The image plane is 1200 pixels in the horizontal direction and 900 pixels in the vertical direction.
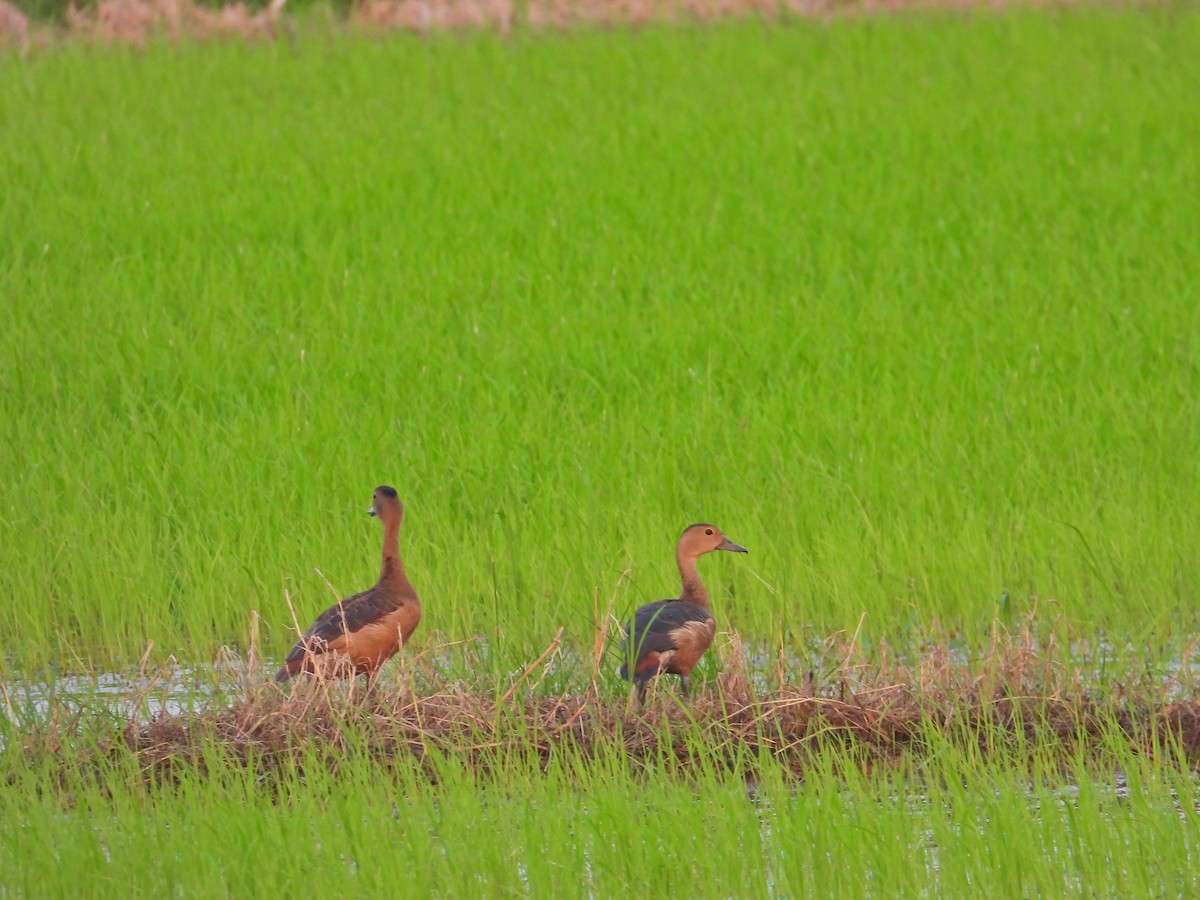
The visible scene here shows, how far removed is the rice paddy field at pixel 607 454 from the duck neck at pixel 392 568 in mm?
338

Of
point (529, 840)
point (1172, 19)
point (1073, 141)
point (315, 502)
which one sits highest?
point (1172, 19)

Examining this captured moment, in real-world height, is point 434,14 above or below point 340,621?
above

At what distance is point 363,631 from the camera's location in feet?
19.8

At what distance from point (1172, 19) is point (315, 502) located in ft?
43.1

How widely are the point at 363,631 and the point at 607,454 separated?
2896 millimetres

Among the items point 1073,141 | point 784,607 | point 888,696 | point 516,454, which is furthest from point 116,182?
point 888,696

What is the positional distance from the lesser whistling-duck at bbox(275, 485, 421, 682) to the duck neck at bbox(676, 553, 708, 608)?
0.92m

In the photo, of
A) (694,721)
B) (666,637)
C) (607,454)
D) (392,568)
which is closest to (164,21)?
(607,454)

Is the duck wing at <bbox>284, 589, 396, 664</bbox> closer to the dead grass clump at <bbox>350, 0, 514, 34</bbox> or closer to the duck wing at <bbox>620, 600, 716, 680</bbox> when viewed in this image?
the duck wing at <bbox>620, 600, 716, 680</bbox>

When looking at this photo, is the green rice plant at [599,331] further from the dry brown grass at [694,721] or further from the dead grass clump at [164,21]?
the dead grass clump at [164,21]

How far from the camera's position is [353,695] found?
18.9ft

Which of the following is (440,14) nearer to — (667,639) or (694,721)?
(667,639)

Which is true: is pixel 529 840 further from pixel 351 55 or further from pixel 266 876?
pixel 351 55

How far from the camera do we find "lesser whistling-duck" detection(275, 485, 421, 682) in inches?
234
